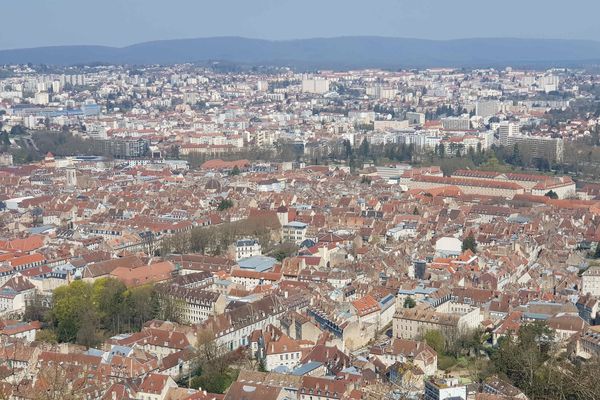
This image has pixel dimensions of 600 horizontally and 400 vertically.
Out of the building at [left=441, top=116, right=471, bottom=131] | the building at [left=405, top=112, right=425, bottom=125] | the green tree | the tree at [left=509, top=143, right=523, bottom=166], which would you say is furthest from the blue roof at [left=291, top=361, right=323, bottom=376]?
the building at [left=405, top=112, right=425, bottom=125]

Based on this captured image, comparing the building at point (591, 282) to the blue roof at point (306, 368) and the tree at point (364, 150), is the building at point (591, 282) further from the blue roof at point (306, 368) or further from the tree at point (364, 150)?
the tree at point (364, 150)

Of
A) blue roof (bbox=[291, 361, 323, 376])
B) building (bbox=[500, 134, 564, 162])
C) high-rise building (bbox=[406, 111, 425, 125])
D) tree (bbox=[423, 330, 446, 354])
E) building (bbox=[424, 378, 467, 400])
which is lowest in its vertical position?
high-rise building (bbox=[406, 111, 425, 125])

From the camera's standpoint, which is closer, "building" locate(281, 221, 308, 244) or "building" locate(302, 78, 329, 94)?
"building" locate(281, 221, 308, 244)

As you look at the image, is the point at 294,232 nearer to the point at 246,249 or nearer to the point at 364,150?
the point at 246,249

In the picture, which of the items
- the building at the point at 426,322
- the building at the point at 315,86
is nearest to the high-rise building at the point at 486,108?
the building at the point at 315,86

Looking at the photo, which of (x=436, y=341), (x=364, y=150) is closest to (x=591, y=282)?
(x=436, y=341)

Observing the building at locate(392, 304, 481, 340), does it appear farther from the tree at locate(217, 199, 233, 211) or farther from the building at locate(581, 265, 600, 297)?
the tree at locate(217, 199, 233, 211)

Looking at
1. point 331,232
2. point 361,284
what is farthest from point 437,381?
point 331,232

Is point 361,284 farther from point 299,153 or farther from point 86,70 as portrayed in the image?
point 86,70
